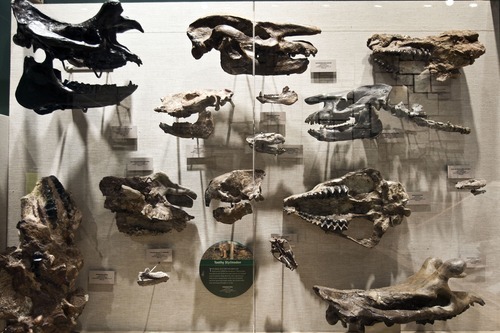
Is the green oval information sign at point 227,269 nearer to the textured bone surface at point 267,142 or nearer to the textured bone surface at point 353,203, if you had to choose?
the textured bone surface at point 353,203

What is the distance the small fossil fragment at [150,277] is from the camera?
A: 9.18 ft

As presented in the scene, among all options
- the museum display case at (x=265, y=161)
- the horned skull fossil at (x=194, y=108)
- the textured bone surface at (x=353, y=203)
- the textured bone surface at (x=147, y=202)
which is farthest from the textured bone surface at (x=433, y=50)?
the textured bone surface at (x=147, y=202)

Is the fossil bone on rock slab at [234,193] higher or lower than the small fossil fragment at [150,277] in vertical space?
higher

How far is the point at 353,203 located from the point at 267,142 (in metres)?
0.58

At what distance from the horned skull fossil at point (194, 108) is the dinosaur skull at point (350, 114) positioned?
20.4 inches

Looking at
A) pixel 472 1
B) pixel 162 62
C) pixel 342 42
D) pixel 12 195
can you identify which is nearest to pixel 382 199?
pixel 342 42

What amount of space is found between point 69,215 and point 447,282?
207 centimetres

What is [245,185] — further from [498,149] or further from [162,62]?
[498,149]

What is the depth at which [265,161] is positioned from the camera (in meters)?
2.89

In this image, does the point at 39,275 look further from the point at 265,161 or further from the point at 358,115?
the point at 358,115

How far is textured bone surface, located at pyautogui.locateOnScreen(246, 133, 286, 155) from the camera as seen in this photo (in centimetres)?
280

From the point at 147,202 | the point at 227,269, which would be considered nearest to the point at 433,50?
the point at 227,269

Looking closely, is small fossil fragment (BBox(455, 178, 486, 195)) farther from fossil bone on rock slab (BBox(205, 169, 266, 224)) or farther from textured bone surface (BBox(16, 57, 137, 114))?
textured bone surface (BBox(16, 57, 137, 114))

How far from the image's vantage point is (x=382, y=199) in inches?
110
